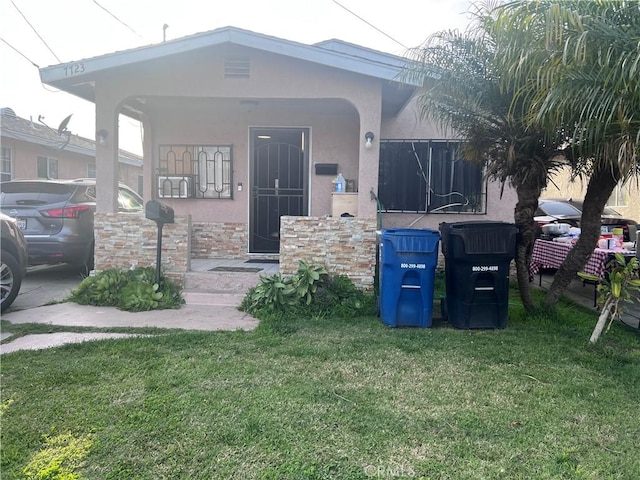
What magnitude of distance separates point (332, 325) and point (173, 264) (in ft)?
8.72

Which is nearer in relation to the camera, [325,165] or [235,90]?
[235,90]

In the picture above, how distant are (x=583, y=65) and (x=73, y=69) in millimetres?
6044

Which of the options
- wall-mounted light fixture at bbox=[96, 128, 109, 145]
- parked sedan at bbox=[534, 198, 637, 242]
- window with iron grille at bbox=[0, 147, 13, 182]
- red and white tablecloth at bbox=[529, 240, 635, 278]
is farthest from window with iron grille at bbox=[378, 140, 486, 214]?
window with iron grille at bbox=[0, 147, 13, 182]

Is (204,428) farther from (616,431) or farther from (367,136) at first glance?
(367,136)

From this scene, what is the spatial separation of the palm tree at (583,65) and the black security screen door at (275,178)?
4.25m

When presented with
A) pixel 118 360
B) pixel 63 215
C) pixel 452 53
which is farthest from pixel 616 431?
pixel 63 215

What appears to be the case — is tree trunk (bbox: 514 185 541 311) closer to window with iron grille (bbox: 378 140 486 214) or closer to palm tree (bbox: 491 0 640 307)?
palm tree (bbox: 491 0 640 307)

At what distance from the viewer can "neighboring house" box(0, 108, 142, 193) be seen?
13125 millimetres

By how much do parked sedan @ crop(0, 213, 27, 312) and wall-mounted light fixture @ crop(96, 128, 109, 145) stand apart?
5.21ft

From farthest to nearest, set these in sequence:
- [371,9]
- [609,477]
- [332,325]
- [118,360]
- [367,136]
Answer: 1. [371,9]
2. [367,136]
3. [332,325]
4. [118,360]
5. [609,477]

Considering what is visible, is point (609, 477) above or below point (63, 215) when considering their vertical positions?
below

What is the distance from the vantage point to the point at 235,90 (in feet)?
20.2

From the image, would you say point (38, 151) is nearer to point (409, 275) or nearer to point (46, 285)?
point (46, 285)

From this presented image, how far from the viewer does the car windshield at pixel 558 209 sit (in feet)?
31.4
